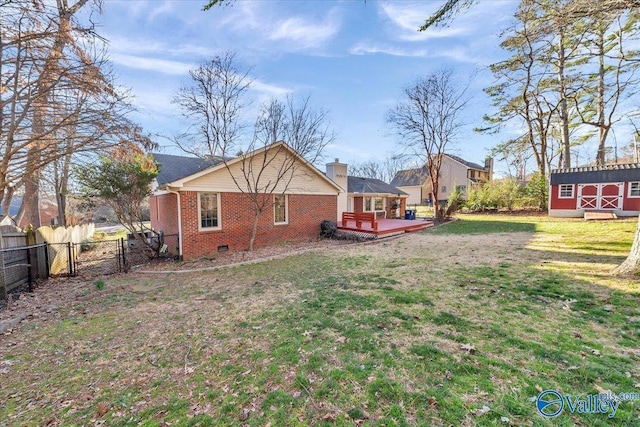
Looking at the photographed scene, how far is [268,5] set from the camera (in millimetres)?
8070

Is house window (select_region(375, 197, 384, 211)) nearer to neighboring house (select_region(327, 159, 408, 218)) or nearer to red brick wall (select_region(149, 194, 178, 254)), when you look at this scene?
neighboring house (select_region(327, 159, 408, 218))

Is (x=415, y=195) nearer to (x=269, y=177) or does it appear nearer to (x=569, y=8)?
(x=269, y=177)

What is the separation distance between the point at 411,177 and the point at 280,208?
31.6 m

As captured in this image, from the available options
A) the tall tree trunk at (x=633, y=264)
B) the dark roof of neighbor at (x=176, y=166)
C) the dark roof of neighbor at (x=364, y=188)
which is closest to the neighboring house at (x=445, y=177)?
the dark roof of neighbor at (x=364, y=188)

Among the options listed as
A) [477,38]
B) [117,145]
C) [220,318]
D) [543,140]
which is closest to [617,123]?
[543,140]

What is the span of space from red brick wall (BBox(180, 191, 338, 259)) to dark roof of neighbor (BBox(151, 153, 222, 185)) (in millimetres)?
2112

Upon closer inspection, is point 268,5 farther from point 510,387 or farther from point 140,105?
point 510,387

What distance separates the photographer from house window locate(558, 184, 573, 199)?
1850 centimetres

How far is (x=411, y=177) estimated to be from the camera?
39281 millimetres

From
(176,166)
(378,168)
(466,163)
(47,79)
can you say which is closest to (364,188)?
(176,166)

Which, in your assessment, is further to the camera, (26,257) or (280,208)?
(280,208)

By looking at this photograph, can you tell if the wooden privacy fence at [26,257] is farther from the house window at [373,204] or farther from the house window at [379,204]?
the house window at [379,204]

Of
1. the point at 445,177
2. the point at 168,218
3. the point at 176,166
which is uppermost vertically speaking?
the point at 445,177

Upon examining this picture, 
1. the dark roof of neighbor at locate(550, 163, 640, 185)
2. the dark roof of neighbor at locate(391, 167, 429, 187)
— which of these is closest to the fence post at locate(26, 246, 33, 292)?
the dark roof of neighbor at locate(550, 163, 640, 185)
